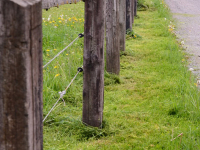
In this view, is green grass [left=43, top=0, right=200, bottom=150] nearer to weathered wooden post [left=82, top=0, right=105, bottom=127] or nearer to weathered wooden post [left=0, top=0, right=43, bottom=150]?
weathered wooden post [left=82, top=0, right=105, bottom=127]

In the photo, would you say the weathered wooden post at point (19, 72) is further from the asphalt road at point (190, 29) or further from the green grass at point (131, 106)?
the asphalt road at point (190, 29)

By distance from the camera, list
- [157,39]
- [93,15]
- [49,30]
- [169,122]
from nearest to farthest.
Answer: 1. [93,15]
2. [169,122]
3. [49,30]
4. [157,39]

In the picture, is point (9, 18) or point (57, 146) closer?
point (9, 18)

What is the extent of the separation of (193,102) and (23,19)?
2.86 m

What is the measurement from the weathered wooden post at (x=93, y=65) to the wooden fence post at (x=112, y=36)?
173 centimetres

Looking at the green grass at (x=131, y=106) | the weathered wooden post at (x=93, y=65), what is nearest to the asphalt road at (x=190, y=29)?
the green grass at (x=131, y=106)

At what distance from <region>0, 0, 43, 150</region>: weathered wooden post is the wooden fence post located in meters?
3.78

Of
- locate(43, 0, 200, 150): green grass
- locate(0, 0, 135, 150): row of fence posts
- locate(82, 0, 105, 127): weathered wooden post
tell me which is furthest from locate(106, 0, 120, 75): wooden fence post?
locate(0, 0, 135, 150): row of fence posts

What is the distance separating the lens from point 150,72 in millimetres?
5422

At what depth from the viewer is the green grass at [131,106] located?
2971 mm

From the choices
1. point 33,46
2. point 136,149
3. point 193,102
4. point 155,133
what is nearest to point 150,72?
point 193,102

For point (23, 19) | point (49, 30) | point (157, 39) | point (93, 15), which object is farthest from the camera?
point (157, 39)

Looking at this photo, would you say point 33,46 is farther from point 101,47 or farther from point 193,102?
point 193,102

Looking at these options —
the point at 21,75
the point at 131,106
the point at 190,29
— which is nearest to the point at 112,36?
the point at 131,106
